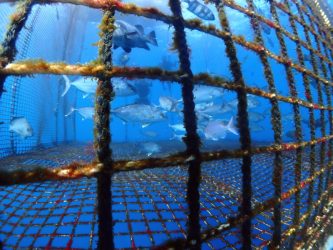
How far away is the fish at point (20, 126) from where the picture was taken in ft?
33.0

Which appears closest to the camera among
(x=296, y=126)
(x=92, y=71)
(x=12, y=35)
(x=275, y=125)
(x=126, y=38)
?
(x=12, y=35)

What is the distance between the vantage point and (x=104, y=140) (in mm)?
Answer: 1622

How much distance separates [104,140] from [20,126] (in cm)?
953

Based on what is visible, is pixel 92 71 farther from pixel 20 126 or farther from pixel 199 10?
pixel 20 126

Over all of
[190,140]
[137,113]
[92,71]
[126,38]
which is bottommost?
[190,140]

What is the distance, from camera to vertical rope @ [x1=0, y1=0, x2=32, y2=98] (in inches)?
57.7

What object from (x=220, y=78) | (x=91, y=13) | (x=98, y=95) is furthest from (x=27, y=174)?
(x=91, y=13)

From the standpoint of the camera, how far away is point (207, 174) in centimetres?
721

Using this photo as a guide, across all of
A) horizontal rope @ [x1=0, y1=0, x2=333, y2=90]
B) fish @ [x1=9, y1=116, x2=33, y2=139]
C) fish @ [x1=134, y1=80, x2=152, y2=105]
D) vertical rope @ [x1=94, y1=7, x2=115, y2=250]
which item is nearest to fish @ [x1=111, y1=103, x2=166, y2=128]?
fish @ [x1=9, y1=116, x2=33, y2=139]

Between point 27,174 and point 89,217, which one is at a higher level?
point 27,174

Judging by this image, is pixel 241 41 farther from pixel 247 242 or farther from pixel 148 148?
pixel 148 148

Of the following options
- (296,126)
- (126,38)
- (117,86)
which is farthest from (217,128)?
(296,126)

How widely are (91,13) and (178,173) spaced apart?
2477 cm

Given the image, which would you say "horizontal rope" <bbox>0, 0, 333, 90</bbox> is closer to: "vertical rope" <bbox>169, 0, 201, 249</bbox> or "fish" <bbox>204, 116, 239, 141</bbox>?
"vertical rope" <bbox>169, 0, 201, 249</bbox>
